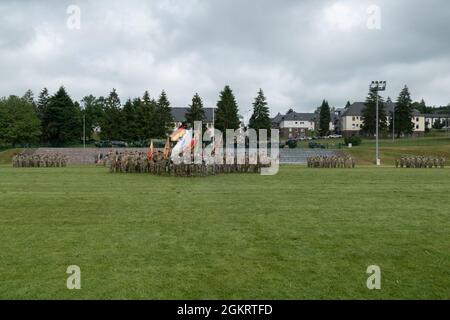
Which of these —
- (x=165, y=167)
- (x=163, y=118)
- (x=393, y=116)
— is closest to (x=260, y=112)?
(x=163, y=118)

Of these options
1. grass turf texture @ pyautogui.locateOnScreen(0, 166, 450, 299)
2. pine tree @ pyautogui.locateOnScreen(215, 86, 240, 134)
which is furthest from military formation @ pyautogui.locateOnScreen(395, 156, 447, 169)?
pine tree @ pyautogui.locateOnScreen(215, 86, 240, 134)

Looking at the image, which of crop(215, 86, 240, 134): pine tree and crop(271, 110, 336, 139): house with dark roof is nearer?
crop(215, 86, 240, 134): pine tree

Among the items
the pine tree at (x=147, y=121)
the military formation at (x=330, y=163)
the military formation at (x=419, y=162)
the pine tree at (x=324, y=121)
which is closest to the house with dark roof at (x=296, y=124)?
the pine tree at (x=324, y=121)

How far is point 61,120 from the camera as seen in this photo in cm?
8138

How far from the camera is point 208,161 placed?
98.2ft

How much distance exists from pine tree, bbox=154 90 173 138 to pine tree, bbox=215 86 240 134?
9127 millimetres

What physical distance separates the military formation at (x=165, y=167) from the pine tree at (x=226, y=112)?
153 ft

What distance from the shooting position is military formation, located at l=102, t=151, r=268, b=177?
28.3m

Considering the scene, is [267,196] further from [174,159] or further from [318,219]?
[174,159]

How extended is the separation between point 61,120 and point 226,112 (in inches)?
1155

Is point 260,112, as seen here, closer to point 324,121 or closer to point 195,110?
point 195,110

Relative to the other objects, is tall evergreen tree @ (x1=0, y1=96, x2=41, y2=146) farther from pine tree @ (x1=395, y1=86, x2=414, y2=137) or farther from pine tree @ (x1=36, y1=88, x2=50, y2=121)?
pine tree @ (x1=395, y1=86, x2=414, y2=137)
